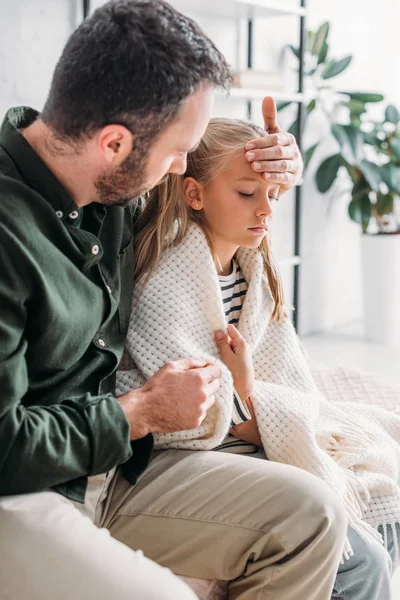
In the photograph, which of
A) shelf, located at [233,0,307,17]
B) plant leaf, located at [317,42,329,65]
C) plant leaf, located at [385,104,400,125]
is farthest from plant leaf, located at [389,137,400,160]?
shelf, located at [233,0,307,17]

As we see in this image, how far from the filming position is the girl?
1.49 m

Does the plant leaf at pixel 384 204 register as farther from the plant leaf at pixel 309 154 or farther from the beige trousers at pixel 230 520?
the beige trousers at pixel 230 520

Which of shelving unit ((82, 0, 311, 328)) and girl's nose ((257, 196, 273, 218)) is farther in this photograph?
shelving unit ((82, 0, 311, 328))

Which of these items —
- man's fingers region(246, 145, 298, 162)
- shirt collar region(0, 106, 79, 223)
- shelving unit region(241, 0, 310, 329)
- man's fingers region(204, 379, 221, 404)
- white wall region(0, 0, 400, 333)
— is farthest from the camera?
white wall region(0, 0, 400, 333)

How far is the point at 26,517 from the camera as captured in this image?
1.15m

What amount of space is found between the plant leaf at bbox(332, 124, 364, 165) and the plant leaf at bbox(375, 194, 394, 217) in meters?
0.22

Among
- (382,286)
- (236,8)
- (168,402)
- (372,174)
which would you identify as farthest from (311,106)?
(168,402)

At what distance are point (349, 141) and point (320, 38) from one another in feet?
1.74

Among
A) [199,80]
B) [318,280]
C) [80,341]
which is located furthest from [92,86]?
[318,280]

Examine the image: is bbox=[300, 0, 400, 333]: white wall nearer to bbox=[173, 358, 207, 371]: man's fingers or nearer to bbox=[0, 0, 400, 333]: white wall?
bbox=[0, 0, 400, 333]: white wall

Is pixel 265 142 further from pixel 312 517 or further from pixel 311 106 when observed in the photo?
pixel 311 106

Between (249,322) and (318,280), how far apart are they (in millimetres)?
2895

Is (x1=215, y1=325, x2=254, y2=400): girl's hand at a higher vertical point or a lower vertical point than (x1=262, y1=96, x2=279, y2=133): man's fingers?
lower

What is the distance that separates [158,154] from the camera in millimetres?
1289
